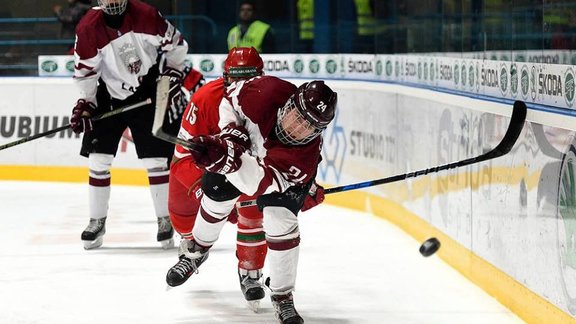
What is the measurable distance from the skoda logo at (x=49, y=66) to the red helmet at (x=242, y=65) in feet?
15.8

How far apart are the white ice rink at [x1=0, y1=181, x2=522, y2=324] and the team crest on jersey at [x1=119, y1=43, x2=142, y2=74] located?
899 millimetres

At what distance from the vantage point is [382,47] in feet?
25.3

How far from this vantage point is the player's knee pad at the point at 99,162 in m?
6.07

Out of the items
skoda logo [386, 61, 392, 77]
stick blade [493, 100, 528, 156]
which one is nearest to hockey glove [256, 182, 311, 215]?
stick blade [493, 100, 528, 156]

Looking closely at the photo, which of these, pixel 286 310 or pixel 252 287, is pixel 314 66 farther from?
pixel 286 310

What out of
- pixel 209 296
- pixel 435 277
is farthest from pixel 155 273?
pixel 435 277

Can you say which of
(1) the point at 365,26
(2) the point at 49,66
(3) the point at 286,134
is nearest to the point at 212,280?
(3) the point at 286,134

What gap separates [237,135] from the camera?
393 centimetres

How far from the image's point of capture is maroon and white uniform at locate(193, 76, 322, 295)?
13.2 ft

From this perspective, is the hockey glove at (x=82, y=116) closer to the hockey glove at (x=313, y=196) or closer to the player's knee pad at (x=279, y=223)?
the hockey glove at (x=313, y=196)

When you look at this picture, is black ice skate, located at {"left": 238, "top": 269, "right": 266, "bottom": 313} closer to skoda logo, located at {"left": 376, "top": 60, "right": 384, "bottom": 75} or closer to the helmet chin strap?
the helmet chin strap

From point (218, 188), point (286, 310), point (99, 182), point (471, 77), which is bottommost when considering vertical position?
point (286, 310)

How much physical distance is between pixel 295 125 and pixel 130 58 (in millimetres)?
2250

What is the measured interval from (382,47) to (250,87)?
12.2 feet
